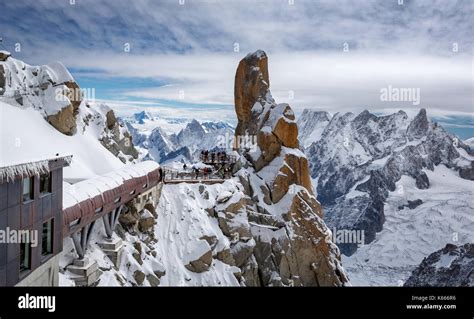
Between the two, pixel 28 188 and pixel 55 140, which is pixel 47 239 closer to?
pixel 28 188

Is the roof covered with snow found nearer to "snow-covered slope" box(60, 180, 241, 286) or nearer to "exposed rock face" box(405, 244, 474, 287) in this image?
"snow-covered slope" box(60, 180, 241, 286)

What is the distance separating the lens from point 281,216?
38406 millimetres

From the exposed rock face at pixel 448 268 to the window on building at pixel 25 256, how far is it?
7074 inches

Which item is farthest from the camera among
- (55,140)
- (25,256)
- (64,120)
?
(64,120)

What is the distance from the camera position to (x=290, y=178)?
134 ft

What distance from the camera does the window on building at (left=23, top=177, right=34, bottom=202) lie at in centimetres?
1212

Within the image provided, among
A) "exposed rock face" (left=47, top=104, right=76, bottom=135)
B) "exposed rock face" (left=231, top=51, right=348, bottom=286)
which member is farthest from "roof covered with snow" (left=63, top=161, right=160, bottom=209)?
"exposed rock face" (left=231, top=51, right=348, bottom=286)

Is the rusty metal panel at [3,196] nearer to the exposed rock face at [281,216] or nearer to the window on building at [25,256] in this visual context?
the window on building at [25,256]

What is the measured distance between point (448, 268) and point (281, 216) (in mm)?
172657

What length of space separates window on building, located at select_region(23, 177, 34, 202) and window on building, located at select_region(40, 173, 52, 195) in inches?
36.8

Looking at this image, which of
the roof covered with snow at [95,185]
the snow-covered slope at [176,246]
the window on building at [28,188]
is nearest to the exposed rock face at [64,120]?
the roof covered with snow at [95,185]

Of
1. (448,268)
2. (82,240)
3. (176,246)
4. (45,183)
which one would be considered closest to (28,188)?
(45,183)
